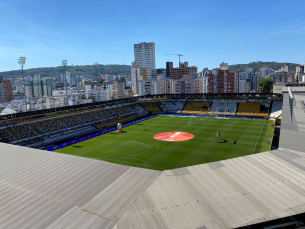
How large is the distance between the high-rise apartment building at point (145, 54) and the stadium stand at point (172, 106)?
374ft

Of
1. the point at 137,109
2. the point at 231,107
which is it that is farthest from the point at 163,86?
the point at 231,107

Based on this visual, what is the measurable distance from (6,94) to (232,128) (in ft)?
357

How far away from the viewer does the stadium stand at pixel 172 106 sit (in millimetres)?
64938

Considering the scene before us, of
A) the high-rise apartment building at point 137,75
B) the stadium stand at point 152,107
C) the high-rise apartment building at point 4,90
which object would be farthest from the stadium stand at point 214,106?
the high-rise apartment building at point 4,90

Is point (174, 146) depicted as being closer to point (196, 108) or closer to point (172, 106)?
point (196, 108)

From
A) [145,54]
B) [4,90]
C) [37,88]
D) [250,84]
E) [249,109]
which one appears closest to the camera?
[249,109]

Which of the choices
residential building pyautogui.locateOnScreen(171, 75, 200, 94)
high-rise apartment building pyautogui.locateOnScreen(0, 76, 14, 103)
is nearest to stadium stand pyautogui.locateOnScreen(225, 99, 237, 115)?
residential building pyautogui.locateOnScreen(171, 75, 200, 94)

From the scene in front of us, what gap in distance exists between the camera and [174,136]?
37000mm

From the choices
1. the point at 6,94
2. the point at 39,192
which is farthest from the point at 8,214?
the point at 6,94

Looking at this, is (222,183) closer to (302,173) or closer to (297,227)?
(297,227)

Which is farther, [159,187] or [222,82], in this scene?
[222,82]

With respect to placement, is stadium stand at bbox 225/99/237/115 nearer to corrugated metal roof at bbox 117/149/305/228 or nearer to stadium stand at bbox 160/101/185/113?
stadium stand at bbox 160/101/185/113

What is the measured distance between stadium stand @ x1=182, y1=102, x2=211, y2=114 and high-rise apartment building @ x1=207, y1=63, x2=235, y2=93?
2576 centimetres

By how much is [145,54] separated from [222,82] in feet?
338
